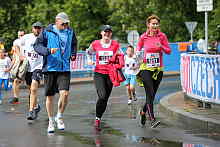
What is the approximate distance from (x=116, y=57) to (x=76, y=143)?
1.98 meters

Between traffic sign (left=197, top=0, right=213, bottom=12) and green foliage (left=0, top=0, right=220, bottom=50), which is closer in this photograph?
traffic sign (left=197, top=0, right=213, bottom=12)

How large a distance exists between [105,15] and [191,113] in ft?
101

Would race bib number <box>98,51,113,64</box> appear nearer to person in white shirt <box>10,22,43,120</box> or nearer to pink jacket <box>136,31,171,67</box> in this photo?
pink jacket <box>136,31,171,67</box>

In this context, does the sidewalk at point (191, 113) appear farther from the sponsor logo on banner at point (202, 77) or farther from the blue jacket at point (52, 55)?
the blue jacket at point (52, 55)

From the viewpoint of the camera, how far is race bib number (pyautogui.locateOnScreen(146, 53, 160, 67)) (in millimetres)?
9767

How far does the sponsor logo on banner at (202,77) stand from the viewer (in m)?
11.1

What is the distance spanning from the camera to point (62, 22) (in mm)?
9242

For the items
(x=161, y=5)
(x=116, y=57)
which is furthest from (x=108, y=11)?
(x=116, y=57)

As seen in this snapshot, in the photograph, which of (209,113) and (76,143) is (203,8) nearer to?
(209,113)

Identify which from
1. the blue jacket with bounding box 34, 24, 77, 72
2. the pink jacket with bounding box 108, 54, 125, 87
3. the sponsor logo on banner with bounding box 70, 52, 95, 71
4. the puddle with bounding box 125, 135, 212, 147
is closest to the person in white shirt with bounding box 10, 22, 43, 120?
the blue jacket with bounding box 34, 24, 77, 72

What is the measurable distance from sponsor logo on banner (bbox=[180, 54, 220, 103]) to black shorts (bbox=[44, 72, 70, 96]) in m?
3.12

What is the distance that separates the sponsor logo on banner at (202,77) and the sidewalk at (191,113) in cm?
21

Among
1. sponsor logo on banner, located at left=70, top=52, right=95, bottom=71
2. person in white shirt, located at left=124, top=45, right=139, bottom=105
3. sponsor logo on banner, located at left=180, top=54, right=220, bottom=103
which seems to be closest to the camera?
sponsor logo on banner, located at left=180, top=54, right=220, bottom=103

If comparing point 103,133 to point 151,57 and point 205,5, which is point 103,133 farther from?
point 205,5
